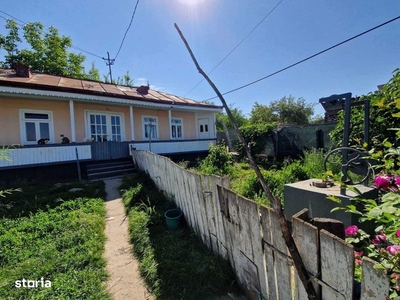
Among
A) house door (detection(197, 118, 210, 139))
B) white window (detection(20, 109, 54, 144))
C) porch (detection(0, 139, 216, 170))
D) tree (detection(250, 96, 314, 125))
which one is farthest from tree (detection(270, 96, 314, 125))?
white window (detection(20, 109, 54, 144))

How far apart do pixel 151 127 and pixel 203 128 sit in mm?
4163

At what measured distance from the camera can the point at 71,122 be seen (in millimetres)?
8383

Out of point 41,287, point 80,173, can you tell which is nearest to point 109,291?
point 41,287

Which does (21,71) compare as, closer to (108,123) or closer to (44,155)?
(108,123)

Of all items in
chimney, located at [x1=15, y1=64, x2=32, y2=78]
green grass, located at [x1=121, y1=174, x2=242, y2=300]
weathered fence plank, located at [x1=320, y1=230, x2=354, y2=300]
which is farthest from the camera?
chimney, located at [x1=15, y1=64, x2=32, y2=78]

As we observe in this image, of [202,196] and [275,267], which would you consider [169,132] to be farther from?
[275,267]

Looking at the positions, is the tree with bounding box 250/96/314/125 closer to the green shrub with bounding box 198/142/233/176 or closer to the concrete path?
the green shrub with bounding box 198/142/233/176

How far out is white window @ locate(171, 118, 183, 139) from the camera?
42.9 ft

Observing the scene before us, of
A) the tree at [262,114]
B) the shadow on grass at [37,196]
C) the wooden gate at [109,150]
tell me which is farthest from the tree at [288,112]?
the shadow on grass at [37,196]

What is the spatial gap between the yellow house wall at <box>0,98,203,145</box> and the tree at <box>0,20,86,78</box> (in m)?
13.5

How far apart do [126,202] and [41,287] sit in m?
2.63

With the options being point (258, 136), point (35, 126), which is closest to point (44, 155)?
point (35, 126)

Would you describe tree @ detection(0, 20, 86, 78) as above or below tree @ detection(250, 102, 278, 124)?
above

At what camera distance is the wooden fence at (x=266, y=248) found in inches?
36.4
